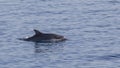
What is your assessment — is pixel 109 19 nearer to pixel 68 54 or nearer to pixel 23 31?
pixel 23 31

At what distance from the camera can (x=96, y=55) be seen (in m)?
53.9

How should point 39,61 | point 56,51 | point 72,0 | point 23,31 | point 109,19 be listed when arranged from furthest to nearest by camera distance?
point 72,0 → point 109,19 → point 23,31 → point 56,51 → point 39,61

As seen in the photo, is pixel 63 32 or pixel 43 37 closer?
pixel 43 37

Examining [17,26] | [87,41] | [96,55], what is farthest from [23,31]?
[96,55]

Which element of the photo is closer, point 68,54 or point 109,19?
point 68,54

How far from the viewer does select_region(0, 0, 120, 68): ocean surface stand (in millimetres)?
52312

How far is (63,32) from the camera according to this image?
6391 cm

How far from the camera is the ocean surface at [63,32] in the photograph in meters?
52.3

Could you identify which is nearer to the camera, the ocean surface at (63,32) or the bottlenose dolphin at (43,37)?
the ocean surface at (63,32)

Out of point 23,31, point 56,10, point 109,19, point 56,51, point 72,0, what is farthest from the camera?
point 72,0

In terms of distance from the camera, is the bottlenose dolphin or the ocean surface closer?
the ocean surface

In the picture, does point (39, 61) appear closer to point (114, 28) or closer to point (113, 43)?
point (113, 43)

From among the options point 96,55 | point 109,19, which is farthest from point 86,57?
point 109,19

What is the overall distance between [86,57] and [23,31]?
42.0 feet
